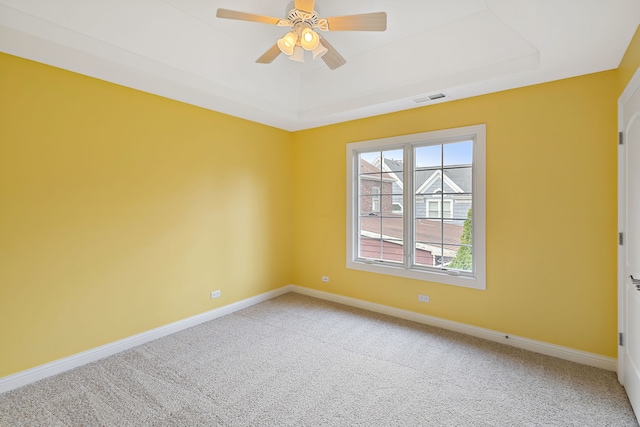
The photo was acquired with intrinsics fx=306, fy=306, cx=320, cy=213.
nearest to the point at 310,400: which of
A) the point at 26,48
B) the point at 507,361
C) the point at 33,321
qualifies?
the point at 507,361

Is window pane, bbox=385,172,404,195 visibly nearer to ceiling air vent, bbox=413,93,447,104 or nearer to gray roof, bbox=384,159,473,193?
gray roof, bbox=384,159,473,193

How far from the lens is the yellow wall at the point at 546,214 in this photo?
262cm

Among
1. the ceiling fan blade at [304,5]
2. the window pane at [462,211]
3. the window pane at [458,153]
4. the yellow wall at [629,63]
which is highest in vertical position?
the ceiling fan blade at [304,5]

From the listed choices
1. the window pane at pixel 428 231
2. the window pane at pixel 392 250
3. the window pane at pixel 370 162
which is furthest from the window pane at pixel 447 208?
the window pane at pixel 370 162

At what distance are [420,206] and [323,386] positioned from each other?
2320mm

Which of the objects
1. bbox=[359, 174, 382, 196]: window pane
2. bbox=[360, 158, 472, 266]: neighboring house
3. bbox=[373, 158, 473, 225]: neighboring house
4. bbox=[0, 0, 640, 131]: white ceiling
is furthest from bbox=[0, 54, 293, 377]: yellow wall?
bbox=[373, 158, 473, 225]: neighboring house

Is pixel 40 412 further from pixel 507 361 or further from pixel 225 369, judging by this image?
pixel 507 361

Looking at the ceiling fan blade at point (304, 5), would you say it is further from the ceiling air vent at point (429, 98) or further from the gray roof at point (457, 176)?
the gray roof at point (457, 176)

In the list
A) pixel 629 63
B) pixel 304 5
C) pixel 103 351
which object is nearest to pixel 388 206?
pixel 629 63

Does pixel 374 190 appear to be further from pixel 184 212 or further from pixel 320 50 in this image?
pixel 184 212

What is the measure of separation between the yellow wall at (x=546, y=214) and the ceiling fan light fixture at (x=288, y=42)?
6.39 feet

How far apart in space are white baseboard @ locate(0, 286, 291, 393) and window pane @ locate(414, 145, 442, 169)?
2.93 m

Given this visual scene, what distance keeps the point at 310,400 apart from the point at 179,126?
3.03 m

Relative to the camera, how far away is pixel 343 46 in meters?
3.19
